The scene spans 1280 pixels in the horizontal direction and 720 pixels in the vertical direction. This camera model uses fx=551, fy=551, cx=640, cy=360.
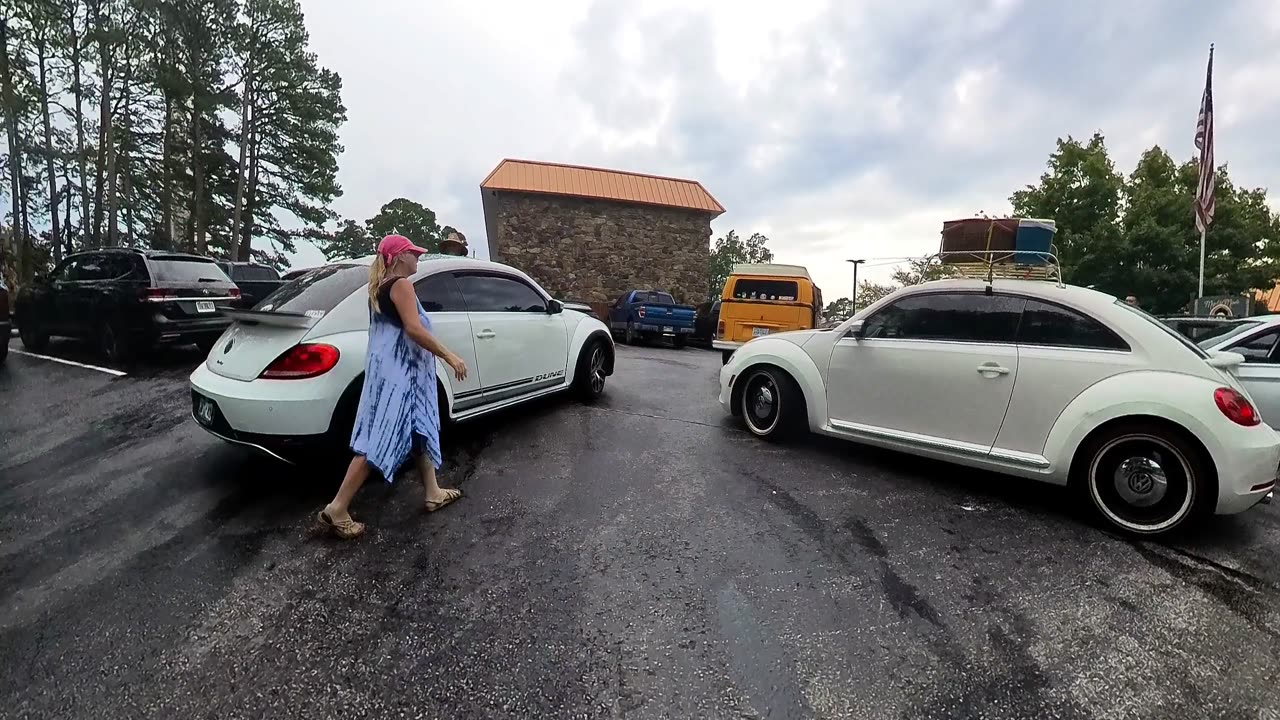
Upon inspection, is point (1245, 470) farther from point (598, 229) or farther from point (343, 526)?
point (598, 229)

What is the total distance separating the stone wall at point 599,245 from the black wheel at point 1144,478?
19.5 m

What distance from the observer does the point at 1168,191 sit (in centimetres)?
2134

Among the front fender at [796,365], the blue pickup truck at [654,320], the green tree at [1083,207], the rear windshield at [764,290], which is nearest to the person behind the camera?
the front fender at [796,365]

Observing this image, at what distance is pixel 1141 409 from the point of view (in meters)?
2.97

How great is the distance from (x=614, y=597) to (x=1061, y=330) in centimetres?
315

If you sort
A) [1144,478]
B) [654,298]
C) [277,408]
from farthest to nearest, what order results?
[654,298], [277,408], [1144,478]

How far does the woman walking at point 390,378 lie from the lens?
111 inches

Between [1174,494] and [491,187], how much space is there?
20829 mm

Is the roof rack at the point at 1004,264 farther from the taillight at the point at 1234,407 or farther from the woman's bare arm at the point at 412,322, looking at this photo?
the woman's bare arm at the point at 412,322

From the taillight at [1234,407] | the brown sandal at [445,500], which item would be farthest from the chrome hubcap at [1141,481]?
the brown sandal at [445,500]

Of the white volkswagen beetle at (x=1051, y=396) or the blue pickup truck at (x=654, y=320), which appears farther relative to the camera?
the blue pickup truck at (x=654, y=320)

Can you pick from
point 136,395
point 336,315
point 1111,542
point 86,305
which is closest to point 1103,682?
point 1111,542

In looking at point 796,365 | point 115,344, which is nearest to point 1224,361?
point 796,365

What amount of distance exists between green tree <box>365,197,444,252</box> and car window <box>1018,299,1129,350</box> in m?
57.7
